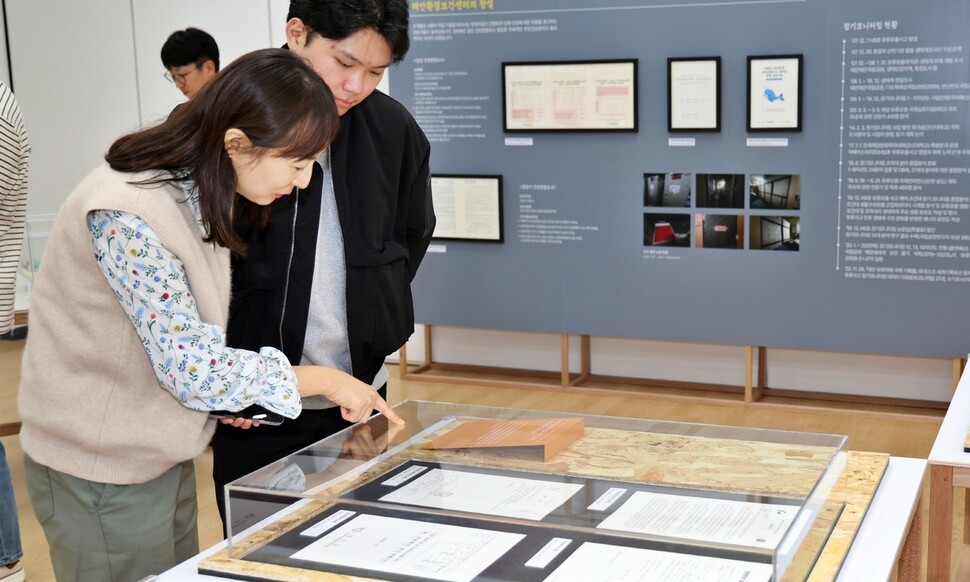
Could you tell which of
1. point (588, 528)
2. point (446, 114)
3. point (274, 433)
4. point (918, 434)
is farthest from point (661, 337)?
point (588, 528)

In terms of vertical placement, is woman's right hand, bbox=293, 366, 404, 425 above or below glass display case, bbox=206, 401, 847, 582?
above

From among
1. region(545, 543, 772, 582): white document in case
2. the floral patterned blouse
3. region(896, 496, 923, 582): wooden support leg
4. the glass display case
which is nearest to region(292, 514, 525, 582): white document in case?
the glass display case

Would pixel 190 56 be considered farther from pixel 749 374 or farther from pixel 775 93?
pixel 749 374

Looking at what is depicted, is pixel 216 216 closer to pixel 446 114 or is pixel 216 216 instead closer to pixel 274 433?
pixel 274 433

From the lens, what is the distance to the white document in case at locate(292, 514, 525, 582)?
1.52m

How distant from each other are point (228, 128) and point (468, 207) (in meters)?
4.07

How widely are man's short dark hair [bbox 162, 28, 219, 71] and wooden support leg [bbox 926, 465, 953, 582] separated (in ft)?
12.7

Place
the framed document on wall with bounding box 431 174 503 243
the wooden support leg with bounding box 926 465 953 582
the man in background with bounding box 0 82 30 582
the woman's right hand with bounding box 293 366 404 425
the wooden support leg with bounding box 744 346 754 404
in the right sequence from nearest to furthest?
the woman's right hand with bounding box 293 366 404 425
the wooden support leg with bounding box 926 465 953 582
the man in background with bounding box 0 82 30 582
the wooden support leg with bounding box 744 346 754 404
the framed document on wall with bounding box 431 174 503 243

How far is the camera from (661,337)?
214 inches

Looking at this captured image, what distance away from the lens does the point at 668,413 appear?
5238 mm

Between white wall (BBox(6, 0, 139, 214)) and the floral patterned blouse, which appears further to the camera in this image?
white wall (BBox(6, 0, 139, 214))

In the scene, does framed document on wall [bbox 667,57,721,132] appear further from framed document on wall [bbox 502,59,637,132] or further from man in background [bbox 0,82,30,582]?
man in background [bbox 0,82,30,582]

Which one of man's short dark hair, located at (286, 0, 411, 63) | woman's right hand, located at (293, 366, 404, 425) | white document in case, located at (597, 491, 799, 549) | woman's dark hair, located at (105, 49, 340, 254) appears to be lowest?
white document in case, located at (597, 491, 799, 549)

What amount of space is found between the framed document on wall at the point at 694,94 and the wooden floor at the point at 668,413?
4.51 feet
